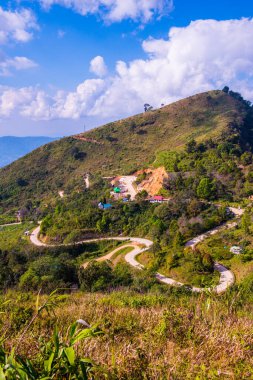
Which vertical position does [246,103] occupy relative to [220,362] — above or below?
above

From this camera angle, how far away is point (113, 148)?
203 ft

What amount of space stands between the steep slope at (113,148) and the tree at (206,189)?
623 inches

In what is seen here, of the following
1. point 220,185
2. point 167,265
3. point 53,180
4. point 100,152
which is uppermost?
point 100,152

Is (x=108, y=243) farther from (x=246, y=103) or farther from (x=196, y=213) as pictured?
(x=246, y=103)

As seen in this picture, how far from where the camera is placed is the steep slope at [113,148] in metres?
54.6

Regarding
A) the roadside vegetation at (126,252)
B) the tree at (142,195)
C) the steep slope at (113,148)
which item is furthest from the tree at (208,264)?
A: the steep slope at (113,148)

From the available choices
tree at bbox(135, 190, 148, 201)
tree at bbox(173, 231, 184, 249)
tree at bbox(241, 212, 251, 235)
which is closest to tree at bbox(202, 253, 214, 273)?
tree at bbox(173, 231, 184, 249)

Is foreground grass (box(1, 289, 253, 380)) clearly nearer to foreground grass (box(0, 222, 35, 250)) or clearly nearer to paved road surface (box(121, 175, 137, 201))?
foreground grass (box(0, 222, 35, 250))

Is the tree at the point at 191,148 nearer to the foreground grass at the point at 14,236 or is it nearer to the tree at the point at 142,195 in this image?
the tree at the point at 142,195

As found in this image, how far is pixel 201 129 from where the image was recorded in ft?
194

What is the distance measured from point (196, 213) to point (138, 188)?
43.7ft

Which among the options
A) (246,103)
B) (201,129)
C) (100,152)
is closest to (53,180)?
(100,152)

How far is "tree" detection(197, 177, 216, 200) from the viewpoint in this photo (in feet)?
112

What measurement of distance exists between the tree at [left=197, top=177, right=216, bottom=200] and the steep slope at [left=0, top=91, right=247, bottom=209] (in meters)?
15.8
